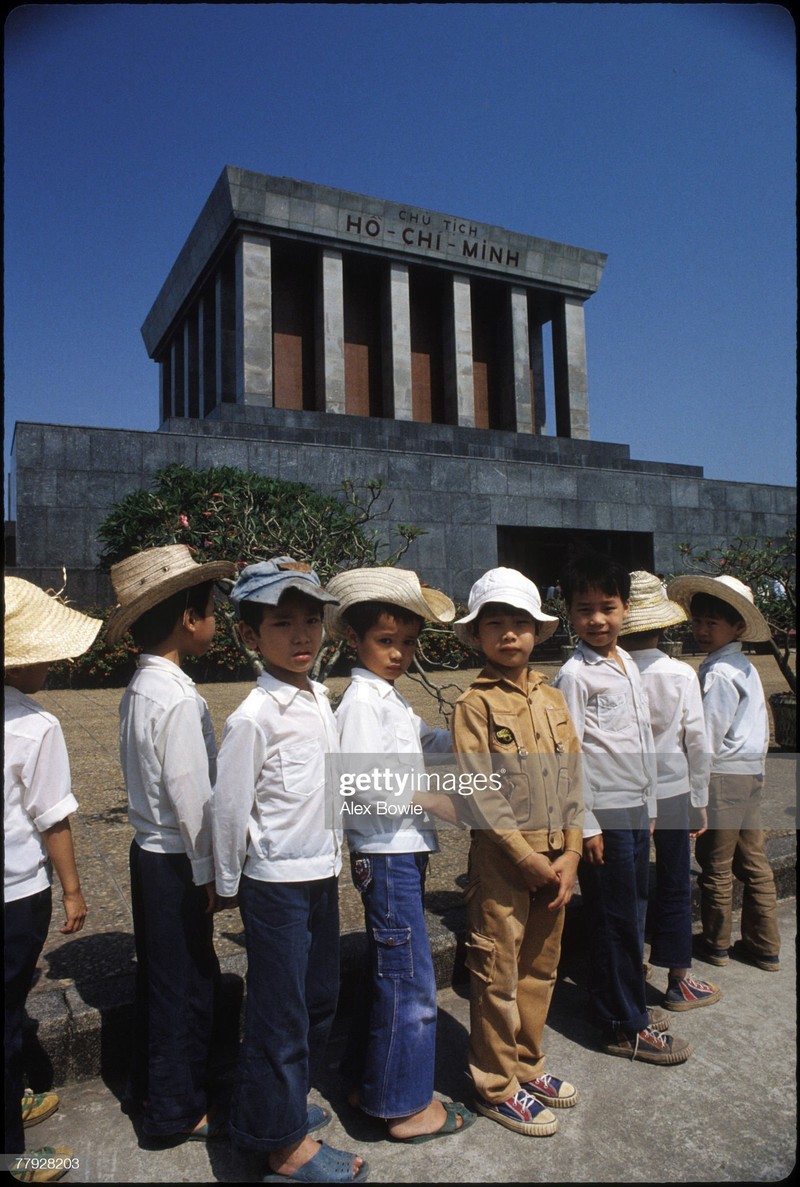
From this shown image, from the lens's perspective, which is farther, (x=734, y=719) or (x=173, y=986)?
(x=734, y=719)

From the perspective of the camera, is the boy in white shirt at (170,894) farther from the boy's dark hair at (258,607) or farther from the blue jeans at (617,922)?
the blue jeans at (617,922)

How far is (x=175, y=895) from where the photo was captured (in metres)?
2.27

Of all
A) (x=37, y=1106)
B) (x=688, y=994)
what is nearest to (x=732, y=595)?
(x=688, y=994)

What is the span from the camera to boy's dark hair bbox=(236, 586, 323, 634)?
7.53 feet

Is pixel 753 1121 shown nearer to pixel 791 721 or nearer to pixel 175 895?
pixel 175 895

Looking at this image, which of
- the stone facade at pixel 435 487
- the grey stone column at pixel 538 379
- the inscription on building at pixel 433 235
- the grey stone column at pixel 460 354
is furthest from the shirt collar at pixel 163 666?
the grey stone column at pixel 538 379

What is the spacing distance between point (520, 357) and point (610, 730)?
856 inches

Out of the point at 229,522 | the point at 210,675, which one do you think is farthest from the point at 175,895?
the point at 210,675

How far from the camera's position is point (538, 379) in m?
25.7

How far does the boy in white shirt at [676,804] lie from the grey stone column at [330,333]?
17.8m

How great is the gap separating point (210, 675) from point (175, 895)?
33.2 feet

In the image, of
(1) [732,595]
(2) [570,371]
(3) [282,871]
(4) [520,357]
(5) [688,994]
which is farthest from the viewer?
(2) [570,371]

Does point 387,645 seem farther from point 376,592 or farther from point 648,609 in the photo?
point 648,609

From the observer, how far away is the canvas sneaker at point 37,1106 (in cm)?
228
